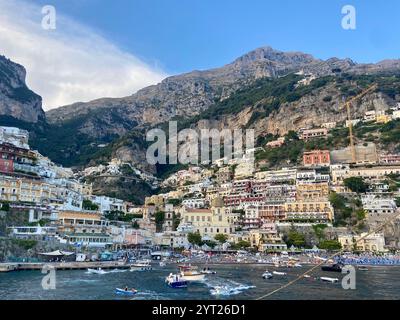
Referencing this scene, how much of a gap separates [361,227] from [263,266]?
1952 centimetres

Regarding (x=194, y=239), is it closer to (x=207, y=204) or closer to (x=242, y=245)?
(x=242, y=245)

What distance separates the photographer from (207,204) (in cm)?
7962

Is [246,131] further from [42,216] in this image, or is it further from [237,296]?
[237,296]

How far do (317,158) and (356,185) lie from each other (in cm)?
1597

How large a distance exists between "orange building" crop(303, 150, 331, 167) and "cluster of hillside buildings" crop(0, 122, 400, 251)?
19cm

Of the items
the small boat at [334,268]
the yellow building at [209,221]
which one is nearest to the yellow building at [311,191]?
the yellow building at [209,221]

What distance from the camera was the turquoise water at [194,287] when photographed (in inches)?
989

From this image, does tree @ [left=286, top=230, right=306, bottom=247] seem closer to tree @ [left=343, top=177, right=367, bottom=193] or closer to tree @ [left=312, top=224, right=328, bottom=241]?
tree @ [left=312, top=224, right=328, bottom=241]

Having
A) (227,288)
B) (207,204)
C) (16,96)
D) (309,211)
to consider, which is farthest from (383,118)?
(16,96)

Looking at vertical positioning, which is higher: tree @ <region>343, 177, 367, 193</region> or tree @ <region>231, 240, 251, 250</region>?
tree @ <region>343, 177, 367, 193</region>

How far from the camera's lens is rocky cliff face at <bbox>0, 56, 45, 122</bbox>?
131 m

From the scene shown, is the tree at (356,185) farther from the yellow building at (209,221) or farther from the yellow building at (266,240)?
the yellow building at (209,221)

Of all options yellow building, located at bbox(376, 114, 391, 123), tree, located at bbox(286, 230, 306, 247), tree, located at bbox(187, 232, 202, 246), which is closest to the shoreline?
tree, located at bbox(286, 230, 306, 247)

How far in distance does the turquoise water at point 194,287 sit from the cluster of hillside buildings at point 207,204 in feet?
53.6
